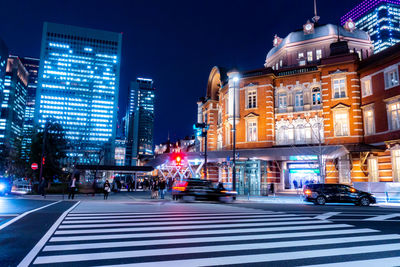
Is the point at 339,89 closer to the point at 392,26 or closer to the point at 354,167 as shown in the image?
the point at 354,167

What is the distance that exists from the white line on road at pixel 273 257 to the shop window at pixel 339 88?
24.9m

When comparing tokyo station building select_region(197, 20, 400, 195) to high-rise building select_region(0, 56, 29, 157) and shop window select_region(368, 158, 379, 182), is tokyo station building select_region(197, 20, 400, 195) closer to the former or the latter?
A: shop window select_region(368, 158, 379, 182)

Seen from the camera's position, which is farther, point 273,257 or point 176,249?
point 176,249

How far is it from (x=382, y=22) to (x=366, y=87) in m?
133

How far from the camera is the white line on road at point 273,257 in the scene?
5.13m

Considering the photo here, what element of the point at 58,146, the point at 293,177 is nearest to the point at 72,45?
the point at 58,146

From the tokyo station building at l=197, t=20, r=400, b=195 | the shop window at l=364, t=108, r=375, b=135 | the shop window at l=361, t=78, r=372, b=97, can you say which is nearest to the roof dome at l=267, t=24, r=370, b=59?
the tokyo station building at l=197, t=20, r=400, b=195

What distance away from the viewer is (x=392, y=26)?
130m

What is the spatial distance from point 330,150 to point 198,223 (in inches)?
776

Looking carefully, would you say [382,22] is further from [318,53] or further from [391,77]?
[391,77]

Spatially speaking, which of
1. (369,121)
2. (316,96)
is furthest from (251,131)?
(369,121)

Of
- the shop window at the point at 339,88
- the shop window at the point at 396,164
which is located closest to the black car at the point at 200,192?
the shop window at the point at 396,164

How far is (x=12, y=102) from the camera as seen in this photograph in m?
154

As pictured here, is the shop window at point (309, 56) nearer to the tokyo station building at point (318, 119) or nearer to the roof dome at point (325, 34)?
the tokyo station building at point (318, 119)
